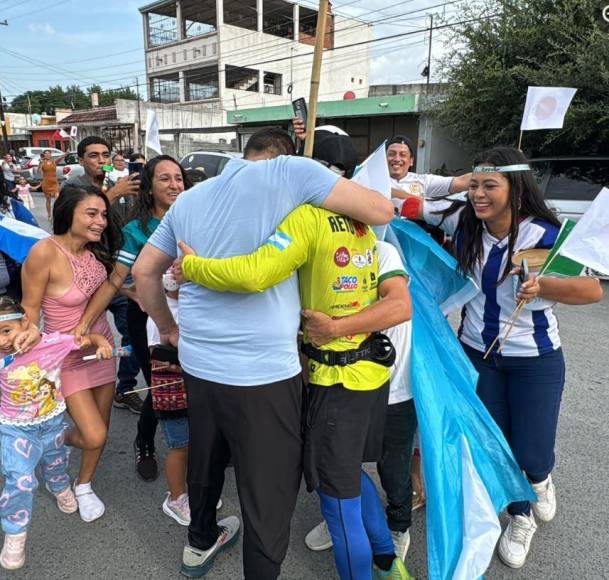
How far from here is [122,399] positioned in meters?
3.77

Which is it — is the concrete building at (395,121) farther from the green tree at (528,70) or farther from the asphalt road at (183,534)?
the asphalt road at (183,534)

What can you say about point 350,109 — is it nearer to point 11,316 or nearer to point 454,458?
point 11,316

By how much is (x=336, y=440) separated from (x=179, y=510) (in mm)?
1266

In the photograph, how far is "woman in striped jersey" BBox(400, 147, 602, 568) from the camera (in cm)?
214

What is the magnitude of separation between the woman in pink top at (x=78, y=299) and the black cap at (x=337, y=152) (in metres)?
1.30

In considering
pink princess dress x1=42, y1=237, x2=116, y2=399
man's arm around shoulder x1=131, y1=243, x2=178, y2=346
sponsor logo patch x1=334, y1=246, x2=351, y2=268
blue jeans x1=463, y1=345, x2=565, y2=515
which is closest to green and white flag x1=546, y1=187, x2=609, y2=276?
blue jeans x1=463, y1=345, x2=565, y2=515

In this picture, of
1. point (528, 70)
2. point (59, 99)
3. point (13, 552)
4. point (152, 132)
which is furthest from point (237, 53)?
point (59, 99)

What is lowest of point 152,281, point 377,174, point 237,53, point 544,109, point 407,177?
point 152,281

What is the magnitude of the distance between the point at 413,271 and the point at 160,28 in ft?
143

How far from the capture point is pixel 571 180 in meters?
7.44

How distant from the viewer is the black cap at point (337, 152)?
2.00 m

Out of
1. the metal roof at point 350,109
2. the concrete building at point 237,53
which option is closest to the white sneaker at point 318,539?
the metal roof at point 350,109

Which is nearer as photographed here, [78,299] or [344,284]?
[344,284]

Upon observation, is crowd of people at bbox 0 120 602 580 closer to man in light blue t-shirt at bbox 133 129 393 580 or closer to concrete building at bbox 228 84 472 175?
man in light blue t-shirt at bbox 133 129 393 580
